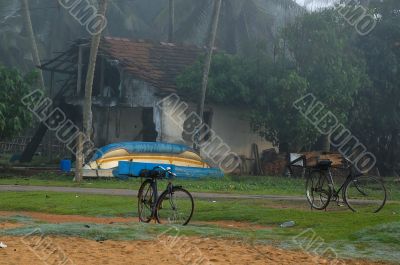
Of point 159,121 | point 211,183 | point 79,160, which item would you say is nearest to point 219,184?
point 211,183

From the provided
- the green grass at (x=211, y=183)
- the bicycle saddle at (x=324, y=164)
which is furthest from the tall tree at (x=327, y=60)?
the bicycle saddle at (x=324, y=164)

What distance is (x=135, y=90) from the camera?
34.5 meters

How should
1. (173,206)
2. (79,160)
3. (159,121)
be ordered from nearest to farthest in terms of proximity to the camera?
(173,206), (79,160), (159,121)

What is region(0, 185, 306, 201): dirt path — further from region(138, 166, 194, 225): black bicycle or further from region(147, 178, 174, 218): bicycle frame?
region(147, 178, 174, 218): bicycle frame

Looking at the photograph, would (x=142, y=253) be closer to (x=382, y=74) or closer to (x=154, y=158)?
(x=154, y=158)

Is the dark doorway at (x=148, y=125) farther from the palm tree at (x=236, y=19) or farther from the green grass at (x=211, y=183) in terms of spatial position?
the green grass at (x=211, y=183)

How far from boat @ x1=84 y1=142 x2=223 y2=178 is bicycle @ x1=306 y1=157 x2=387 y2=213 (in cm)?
1395

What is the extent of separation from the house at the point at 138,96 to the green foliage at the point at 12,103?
5056mm

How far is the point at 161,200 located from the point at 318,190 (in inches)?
159

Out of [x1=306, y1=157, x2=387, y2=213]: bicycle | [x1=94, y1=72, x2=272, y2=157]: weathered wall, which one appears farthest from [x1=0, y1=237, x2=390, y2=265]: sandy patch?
[x1=94, y1=72, x2=272, y2=157]: weathered wall

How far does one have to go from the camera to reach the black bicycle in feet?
43.5

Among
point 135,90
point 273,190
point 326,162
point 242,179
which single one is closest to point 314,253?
point 326,162

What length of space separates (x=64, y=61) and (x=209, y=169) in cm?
1084

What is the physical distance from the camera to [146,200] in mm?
13742
